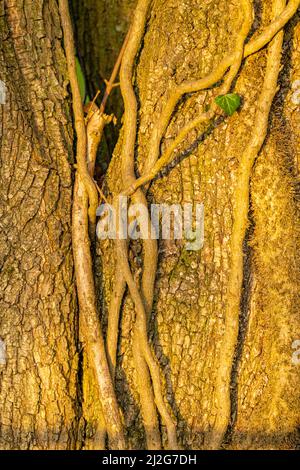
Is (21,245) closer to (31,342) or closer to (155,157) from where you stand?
(31,342)

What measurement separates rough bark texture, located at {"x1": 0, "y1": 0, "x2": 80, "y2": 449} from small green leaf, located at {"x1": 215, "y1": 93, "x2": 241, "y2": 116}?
0.56m

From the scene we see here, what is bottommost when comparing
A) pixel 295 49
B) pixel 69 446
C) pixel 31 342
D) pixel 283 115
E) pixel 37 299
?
pixel 69 446

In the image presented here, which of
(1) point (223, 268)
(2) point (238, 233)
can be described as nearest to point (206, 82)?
(2) point (238, 233)

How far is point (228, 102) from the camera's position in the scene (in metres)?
2.14

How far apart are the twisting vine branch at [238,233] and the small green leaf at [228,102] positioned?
0.08 metres

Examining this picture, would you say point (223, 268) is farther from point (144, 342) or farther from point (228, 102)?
point (228, 102)

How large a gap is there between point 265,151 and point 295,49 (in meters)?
0.37

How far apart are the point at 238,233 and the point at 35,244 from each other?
0.67 m

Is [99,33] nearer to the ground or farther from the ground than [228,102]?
farther from the ground

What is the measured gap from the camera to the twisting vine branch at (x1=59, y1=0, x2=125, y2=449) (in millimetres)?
2141

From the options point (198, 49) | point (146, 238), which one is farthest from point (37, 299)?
point (198, 49)

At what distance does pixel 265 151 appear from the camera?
2189 mm

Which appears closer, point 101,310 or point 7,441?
point 7,441

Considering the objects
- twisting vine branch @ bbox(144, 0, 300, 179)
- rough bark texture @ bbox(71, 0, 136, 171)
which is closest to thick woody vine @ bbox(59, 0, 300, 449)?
twisting vine branch @ bbox(144, 0, 300, 179)
